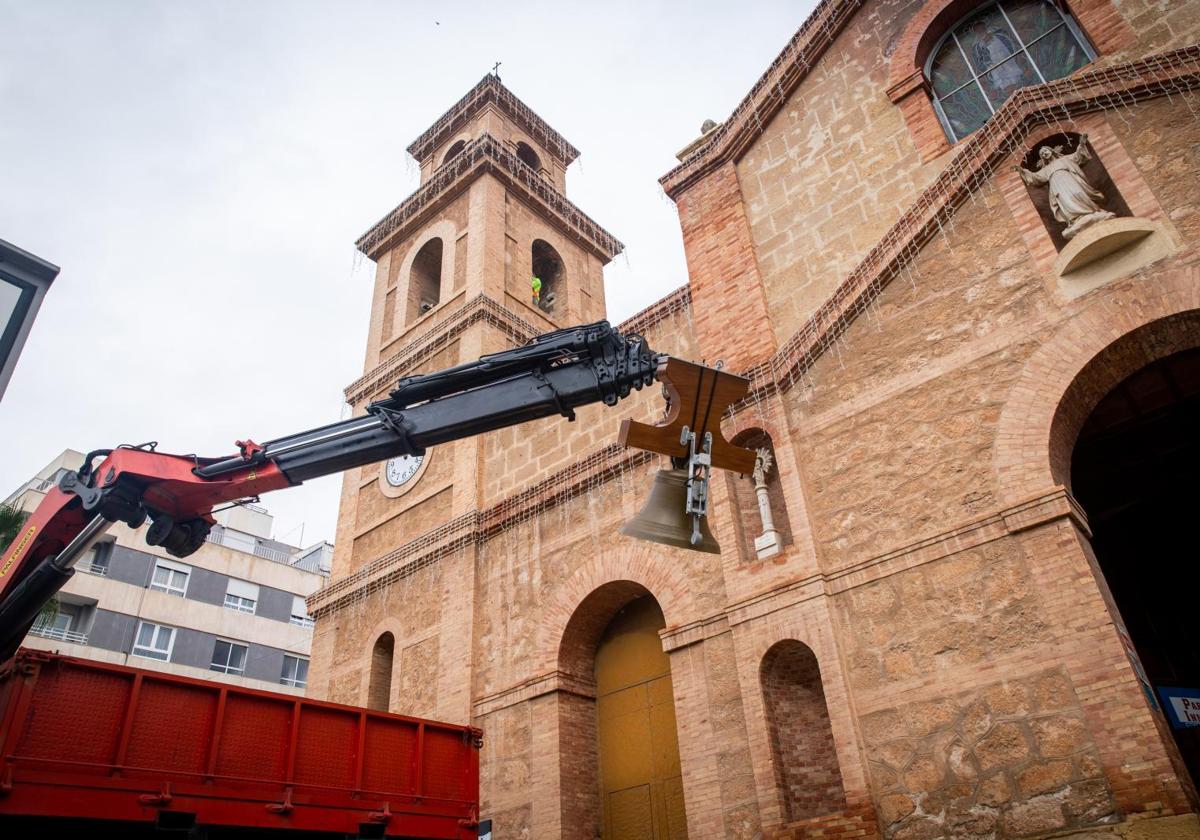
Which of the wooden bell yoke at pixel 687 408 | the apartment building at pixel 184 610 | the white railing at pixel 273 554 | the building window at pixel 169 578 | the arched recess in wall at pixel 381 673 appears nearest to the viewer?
the wooden bell yoke at pixel 687 408

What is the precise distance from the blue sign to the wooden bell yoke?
6.86 m

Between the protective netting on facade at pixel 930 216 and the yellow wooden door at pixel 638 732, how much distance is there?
65.3 inches

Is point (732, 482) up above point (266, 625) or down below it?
below

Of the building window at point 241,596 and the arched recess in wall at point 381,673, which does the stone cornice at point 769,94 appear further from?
the building window at point 241,596

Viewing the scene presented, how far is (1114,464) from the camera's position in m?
13.5

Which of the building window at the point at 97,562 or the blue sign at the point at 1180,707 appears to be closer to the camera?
the blue sign at the point at 1180,707

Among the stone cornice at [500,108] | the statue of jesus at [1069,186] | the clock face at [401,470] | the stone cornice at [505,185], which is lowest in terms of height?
the statue of jesus at [1069,186]

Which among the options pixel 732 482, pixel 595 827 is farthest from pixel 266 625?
pixel 732 482

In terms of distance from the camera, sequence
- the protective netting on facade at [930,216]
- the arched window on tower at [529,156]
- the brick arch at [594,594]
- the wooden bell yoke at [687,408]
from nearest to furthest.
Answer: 1. the wooden bell yoke at [687,408]
2. the protective netting on facade at [930,216]
3. the brick arch at [594,594]
4. the arched window on tower at [529,156]

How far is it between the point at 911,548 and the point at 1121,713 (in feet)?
8.44

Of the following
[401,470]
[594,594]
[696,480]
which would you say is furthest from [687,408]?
[401,470]

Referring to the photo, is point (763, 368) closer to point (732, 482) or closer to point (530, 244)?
point (732, 482)

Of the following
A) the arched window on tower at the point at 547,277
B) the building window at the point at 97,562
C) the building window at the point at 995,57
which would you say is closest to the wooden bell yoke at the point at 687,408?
the building window at the point at 995,57

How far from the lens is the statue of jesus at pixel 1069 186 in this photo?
998cm
